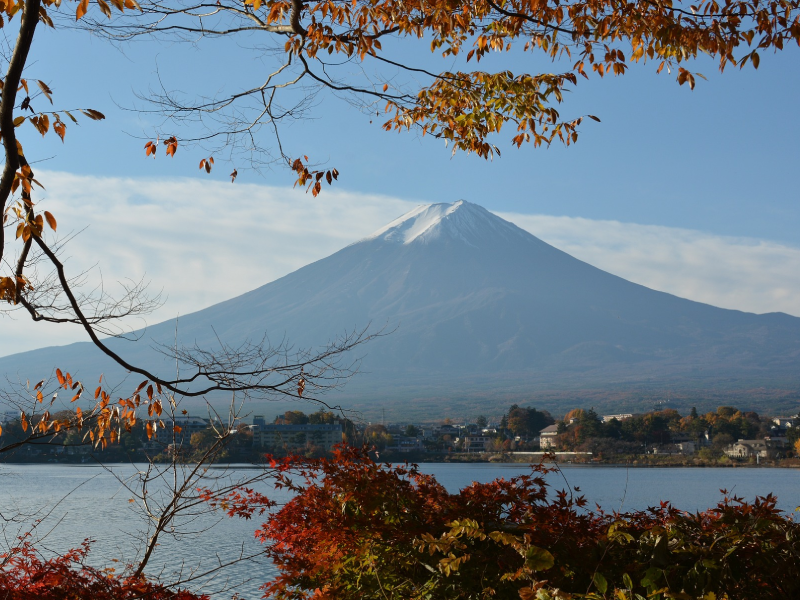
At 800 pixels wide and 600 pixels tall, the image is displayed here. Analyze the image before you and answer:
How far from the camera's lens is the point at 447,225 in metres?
183

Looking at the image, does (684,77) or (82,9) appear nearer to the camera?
→ (82,9)

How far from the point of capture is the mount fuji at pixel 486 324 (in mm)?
118000

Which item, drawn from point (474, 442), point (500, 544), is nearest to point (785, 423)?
point (474, 442)

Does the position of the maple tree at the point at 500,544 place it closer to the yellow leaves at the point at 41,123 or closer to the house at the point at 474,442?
the yellow leaves at the point at 41,123

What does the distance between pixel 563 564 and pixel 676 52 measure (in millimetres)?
2938

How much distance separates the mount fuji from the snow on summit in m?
0.51

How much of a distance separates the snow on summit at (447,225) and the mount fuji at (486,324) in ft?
1.66

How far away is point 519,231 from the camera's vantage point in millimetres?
185000

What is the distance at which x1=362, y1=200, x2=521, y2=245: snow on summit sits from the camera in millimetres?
178625

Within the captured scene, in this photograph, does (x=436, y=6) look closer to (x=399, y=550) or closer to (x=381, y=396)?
(x=399, y=550)

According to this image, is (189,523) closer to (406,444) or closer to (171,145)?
(171,145)

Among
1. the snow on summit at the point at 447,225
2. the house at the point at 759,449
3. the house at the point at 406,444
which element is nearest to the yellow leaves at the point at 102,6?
the house at the point at 406,444

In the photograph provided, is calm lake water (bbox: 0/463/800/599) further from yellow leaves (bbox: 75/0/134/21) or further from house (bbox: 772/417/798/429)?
house (bbox: 772/417/798/429)

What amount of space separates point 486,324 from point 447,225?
43.0 meters
